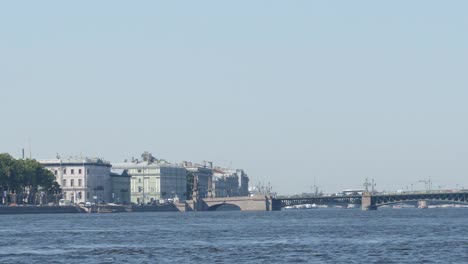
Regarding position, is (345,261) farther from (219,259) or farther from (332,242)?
(332,242)

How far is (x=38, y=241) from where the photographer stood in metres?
100

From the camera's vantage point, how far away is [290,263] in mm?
74250

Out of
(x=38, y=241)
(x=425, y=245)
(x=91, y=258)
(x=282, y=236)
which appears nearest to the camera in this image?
(x=91, y=258)

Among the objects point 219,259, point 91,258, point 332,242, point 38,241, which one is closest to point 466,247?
point 332,242

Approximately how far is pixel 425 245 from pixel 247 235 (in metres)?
21.7

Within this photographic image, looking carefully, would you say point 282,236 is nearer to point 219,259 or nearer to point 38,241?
point 38,241

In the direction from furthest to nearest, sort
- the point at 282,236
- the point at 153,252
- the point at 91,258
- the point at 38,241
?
the point at 282,236
the point at 38,241
the point at 153,252
the point at 91,258

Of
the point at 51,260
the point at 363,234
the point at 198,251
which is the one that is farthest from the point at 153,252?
the point at 363,234

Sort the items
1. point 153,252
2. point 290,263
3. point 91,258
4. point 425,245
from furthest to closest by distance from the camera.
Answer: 1. point 425,245
2. point 153,252
3. point 91,258
4. point 290,263

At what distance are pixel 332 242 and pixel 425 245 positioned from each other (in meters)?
7.65

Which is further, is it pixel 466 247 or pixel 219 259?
pixel 466 247

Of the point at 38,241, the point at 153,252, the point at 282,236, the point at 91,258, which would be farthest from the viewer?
the point at 282,236

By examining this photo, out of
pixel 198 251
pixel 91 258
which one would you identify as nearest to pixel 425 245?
pixel 198 251

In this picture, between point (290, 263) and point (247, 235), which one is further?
point (247, 235)
